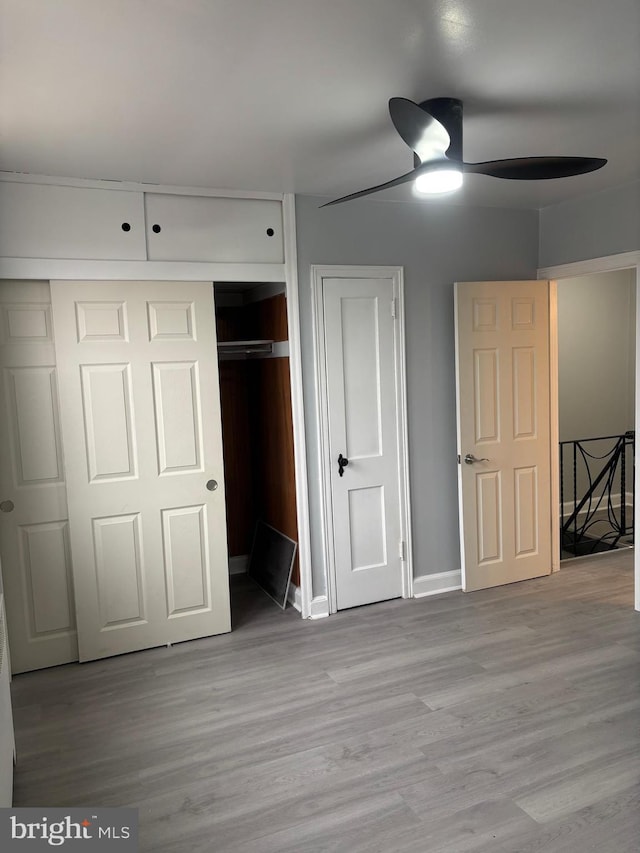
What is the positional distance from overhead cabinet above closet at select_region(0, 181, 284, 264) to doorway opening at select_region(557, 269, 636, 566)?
3.38 m

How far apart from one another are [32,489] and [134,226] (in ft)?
4.88

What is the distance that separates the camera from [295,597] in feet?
13.9

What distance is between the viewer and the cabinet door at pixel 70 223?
3.20 meters

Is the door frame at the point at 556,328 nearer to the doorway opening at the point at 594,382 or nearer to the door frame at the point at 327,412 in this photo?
the door frame at the point at 327,412

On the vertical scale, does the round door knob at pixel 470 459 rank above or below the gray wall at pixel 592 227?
below

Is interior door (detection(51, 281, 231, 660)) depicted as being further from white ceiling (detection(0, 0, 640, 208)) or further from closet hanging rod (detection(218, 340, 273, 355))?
white ceiling (detection(0, 0, 640, 208))

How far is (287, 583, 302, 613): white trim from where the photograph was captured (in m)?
4.14

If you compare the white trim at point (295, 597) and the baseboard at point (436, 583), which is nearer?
the white trim at point (295, 597)

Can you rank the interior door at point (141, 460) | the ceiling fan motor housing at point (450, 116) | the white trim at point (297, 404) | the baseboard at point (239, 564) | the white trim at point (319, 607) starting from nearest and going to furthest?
the ceiling fan motor housing at point (450, 116)
the interior door at point (141, 460)
the white trim at point (297, 404)
the white trim at point (319, 607)
the baseboard at point (239, 564)

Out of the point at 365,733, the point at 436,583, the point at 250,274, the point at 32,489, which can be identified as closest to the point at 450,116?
the point at 250,274

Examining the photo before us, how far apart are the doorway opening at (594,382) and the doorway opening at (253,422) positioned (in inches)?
112

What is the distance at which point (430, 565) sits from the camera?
4379 millimetres

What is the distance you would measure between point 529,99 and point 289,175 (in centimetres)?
132

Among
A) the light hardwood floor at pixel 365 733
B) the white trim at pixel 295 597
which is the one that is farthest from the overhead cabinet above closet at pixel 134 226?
the light hardwood floor at pixel 365 733
